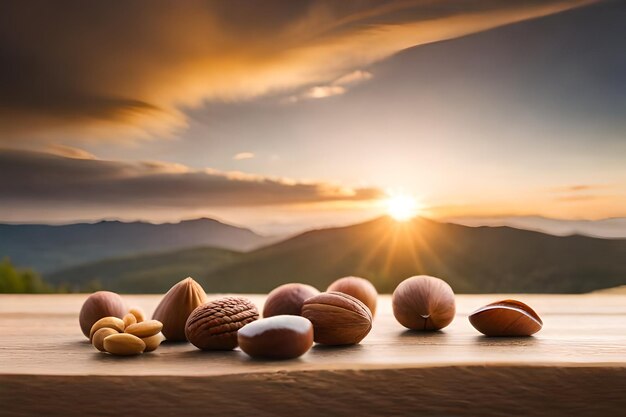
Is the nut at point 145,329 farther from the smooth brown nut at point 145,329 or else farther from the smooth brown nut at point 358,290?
the smooth brown nut at point 358,290

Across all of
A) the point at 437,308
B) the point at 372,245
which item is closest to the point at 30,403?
the point at 437,308

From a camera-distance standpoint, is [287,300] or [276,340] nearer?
[276,340]

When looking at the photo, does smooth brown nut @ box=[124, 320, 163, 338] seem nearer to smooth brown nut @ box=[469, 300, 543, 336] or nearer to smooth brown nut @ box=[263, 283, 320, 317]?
smooth brown nut @ box=[263, 283, 320, 317]

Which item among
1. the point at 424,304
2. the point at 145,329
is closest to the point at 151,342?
the point at 145,329

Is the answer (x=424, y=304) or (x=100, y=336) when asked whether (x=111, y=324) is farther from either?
(x=424, y=304)

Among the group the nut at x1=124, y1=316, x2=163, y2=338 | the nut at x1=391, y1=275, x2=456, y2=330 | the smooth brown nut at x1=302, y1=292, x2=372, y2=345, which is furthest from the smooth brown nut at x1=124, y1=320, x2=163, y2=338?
the nut at x1=391, y1=275, x2=456, y2=330

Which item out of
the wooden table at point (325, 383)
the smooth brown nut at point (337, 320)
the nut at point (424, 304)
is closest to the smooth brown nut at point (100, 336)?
the wooden table at point (325, 383)
